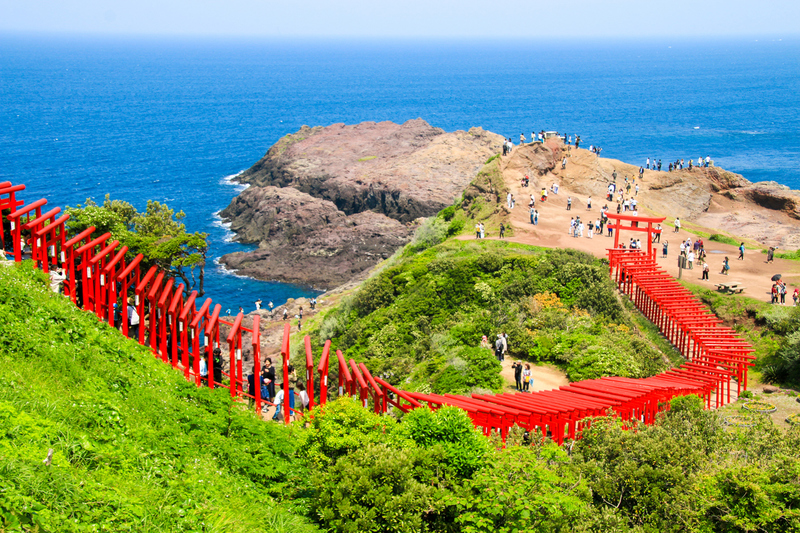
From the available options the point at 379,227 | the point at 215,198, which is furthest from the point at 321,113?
the point at 379,227

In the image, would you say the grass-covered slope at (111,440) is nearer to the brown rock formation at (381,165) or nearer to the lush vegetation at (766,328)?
the lush vegetation at (766,328)

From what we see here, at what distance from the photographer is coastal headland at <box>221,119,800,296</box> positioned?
50.8 m

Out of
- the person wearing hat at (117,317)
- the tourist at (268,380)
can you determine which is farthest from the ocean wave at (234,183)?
the tourist at (268,380)

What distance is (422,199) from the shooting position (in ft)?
238

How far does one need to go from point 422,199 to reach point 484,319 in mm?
45064

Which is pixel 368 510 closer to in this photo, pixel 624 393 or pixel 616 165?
pixel 624 393

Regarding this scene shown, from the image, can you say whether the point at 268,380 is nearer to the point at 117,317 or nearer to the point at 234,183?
the point at 117,317

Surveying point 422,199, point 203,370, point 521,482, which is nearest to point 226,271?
point 422,199

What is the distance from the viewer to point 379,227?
6800cm

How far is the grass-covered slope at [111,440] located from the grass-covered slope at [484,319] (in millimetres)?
9634

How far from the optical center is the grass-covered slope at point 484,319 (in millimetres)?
24516

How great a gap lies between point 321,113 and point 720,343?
154 metres

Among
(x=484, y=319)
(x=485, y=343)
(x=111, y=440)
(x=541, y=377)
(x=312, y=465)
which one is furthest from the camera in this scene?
(x=484, y=319)

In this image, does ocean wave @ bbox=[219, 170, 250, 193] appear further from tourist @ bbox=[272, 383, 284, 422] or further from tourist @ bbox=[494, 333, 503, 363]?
tourist @ bbox=[272, 383, 284, 422]
